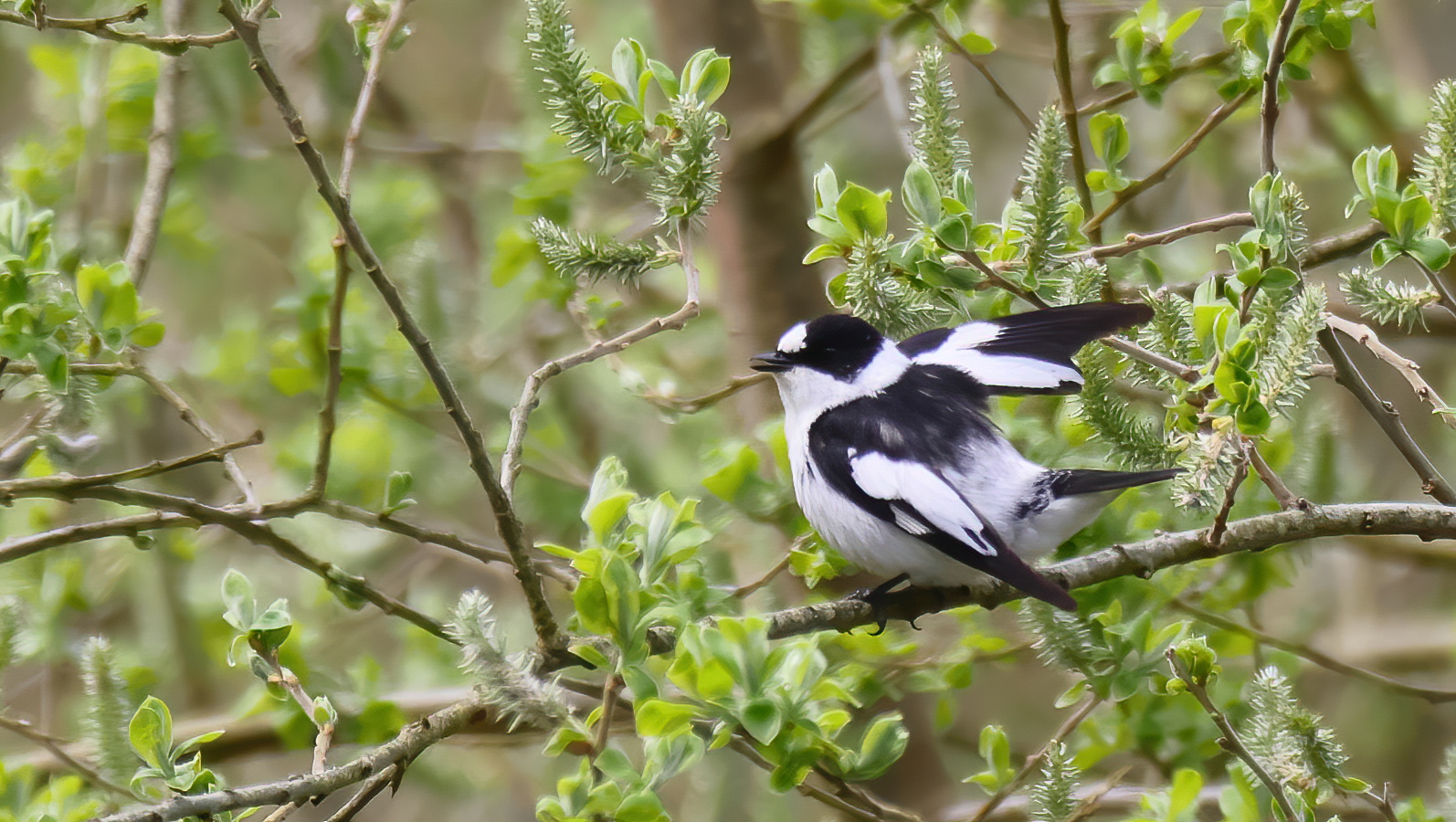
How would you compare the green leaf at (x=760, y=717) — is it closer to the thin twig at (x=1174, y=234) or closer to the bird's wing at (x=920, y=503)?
the bird's wing at (x=920, y=503)

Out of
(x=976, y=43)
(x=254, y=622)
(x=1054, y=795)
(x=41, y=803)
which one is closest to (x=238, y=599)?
(x=254, y=622)

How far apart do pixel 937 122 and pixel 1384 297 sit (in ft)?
2.42

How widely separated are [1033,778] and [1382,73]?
11.3 feet

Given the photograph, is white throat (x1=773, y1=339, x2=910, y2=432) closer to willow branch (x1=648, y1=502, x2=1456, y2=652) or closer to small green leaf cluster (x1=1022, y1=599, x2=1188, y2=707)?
willow branch (x1=648, y1=502, x2=1456, y2=652)

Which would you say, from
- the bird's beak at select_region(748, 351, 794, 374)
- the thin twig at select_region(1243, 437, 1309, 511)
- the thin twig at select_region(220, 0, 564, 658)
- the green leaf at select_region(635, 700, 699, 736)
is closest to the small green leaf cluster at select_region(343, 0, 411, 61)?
the thin twig at select_region(220, 0, 564, 658)

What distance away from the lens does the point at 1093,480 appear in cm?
224

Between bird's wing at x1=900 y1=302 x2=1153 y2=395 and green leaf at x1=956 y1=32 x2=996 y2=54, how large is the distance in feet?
2.03

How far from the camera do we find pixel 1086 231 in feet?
7.96

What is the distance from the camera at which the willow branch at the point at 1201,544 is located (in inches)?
77.8

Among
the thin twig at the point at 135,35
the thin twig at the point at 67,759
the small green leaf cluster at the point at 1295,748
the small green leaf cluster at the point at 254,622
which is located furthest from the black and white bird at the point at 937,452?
the thin twig at the point at 67,759

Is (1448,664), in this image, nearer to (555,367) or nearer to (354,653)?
(555,367)

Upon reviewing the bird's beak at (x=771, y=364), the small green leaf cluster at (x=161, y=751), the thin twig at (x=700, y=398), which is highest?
the bird's beak at (x=771, y=364)

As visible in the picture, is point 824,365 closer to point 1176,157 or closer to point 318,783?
point 1176,157

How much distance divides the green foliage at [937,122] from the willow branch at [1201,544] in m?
0.72
